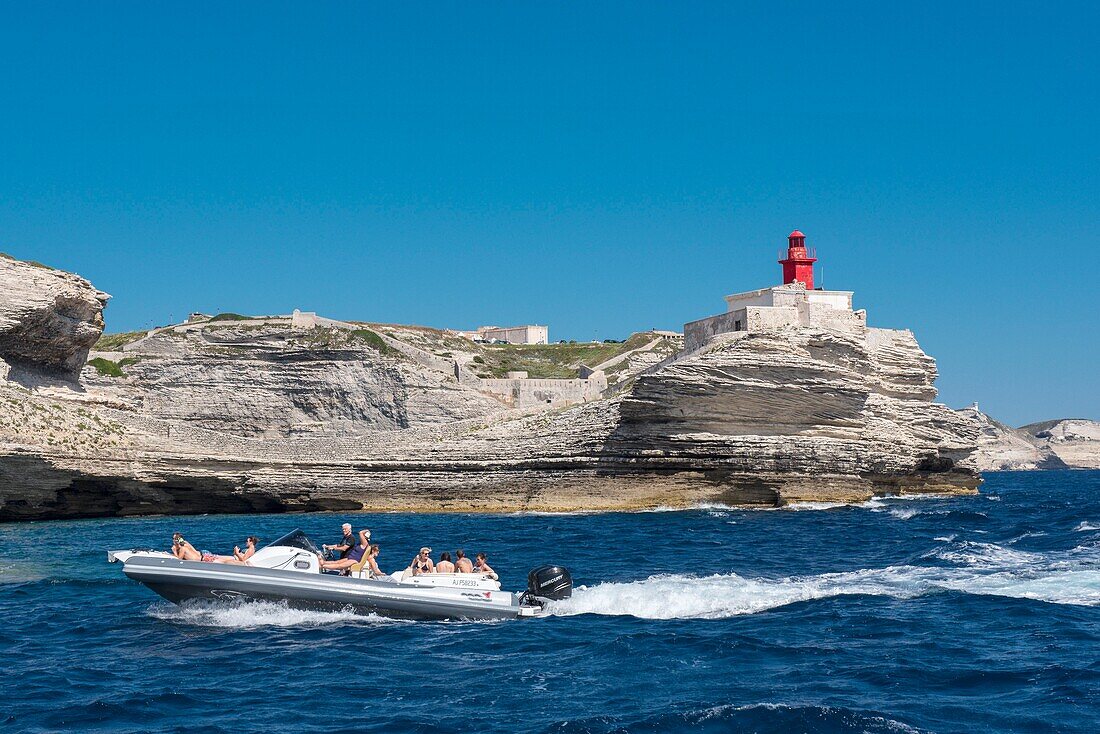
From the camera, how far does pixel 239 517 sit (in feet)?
123

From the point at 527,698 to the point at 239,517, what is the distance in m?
27.7

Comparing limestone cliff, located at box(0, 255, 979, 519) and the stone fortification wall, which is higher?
the stone fortification wall

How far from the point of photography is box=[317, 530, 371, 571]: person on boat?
663 inches

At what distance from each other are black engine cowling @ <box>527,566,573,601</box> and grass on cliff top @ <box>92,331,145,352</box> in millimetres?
54290

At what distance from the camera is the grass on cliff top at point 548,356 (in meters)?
80.4

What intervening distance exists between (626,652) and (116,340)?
64.1 meters

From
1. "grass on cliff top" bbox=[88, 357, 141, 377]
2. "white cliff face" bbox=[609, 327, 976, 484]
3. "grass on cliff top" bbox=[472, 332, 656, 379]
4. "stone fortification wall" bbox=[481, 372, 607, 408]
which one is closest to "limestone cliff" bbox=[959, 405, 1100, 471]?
"grass on cliff top" bbox=[472, 332, 656, 379]

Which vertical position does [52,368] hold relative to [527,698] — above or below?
above

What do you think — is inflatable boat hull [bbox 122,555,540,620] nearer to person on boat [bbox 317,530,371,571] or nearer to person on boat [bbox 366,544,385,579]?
person on boat [bbox 317,530,371,571]

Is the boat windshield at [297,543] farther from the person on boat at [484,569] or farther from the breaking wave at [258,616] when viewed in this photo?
the person on boat at [484,569]

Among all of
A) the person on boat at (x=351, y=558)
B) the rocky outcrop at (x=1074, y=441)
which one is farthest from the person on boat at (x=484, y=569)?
the rocky outcrop at (x=1074, y=441)

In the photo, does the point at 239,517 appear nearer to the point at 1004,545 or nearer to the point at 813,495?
the point at 813,495

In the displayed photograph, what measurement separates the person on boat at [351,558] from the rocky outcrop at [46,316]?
25.5 m

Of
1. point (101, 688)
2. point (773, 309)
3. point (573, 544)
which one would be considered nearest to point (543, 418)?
point (773, 309)
